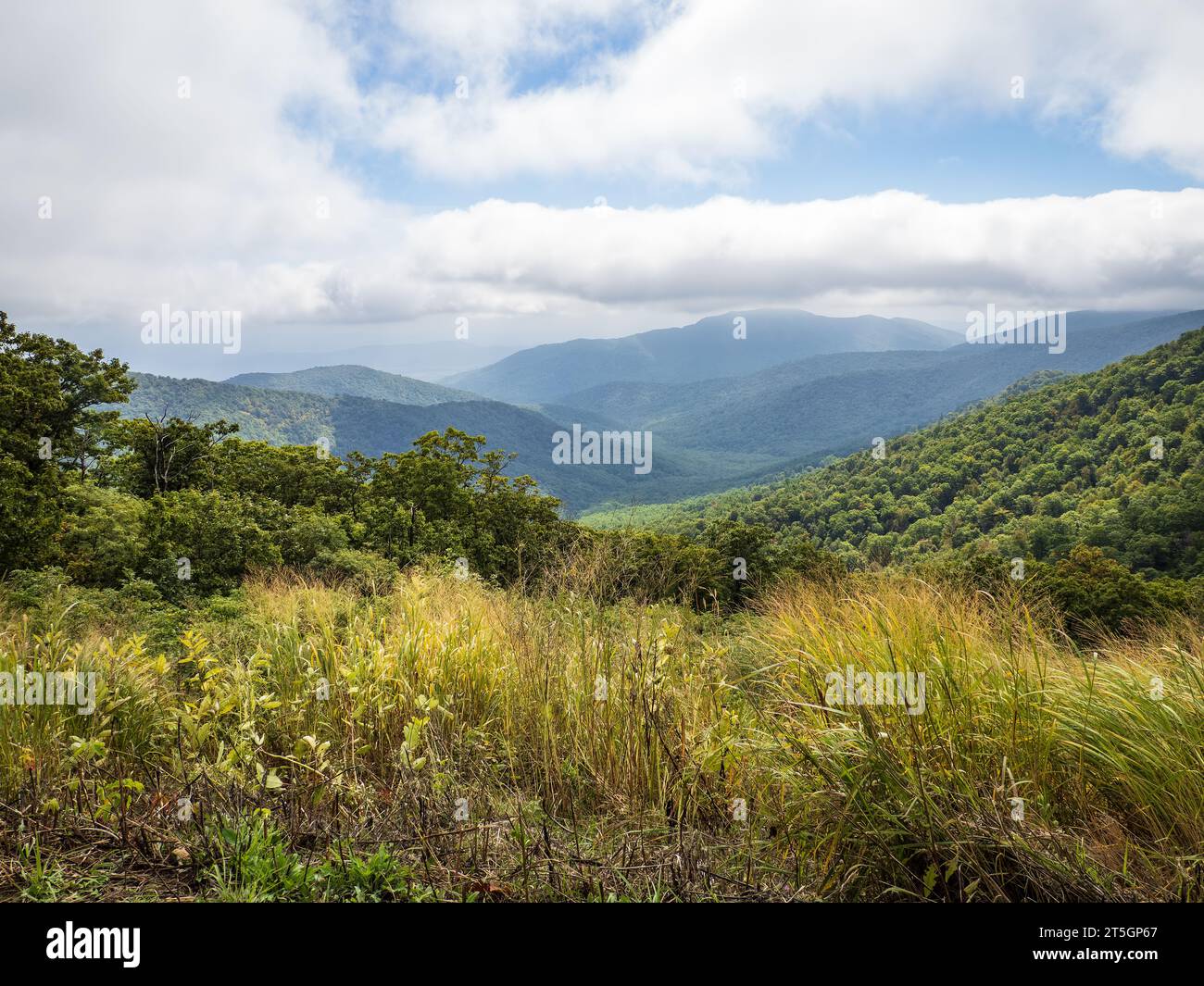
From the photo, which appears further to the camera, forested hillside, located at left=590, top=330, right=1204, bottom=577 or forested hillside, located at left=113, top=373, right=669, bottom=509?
forested hillside, located at left=113, top=373, right=669, bottom=509

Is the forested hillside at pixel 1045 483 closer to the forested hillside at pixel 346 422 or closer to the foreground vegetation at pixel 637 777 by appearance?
the foreground vegetation at pixel 637 777

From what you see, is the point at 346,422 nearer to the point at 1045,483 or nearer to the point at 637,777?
the point at 1045,483

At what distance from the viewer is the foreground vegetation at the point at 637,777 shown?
213 centimetres

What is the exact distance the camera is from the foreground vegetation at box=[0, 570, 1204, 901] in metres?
2.13

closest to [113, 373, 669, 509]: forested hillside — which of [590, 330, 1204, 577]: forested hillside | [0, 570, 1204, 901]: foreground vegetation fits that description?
[590, 330, 1204, 577]: forested hillside

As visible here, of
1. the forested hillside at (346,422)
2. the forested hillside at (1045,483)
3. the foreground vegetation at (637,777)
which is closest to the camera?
the foreground vegetation at (637,777)

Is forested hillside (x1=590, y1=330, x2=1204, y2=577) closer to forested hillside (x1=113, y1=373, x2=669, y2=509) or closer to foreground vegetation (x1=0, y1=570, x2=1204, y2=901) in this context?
foreground vegetation (x1=0, y1=570, x2=1204, y2=901)

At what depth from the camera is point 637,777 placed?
9.27ft

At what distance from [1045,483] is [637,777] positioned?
181ft

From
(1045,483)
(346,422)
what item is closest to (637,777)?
(1045,483)

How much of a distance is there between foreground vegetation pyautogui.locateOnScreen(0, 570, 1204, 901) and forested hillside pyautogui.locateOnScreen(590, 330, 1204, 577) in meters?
27.1

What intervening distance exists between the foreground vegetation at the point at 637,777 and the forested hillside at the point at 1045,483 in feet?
89.1

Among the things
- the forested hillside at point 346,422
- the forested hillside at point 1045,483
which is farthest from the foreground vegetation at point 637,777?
the forested hillside at point 346,422
